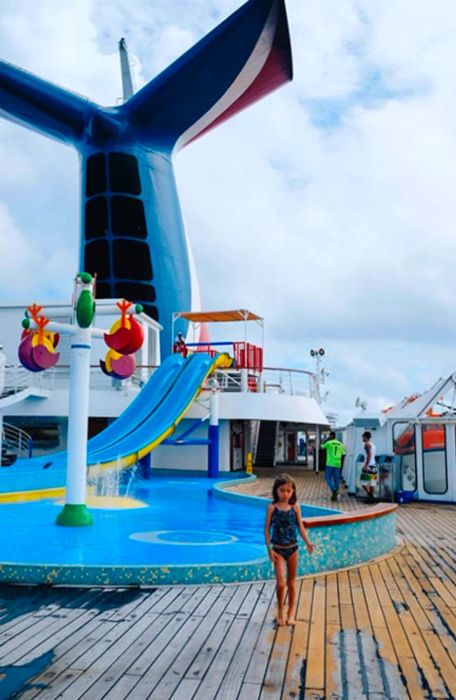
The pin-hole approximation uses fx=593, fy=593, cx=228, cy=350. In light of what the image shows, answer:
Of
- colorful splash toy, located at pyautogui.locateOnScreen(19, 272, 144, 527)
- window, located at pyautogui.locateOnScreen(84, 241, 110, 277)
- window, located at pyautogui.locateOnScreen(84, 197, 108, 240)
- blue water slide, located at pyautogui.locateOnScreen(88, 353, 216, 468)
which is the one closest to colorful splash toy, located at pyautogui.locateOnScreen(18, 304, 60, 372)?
colorful splash toy, located at pyautogui.locateOnScreen(19, 272, 144, 527)

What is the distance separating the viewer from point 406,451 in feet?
37.7

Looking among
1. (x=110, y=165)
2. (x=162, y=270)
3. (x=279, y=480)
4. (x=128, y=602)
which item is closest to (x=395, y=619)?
(x=279, y=480)

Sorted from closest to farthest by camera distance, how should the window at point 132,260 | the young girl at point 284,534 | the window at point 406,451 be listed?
the young girl at point 284,534
the window at point 406,451
the window at point 132,260

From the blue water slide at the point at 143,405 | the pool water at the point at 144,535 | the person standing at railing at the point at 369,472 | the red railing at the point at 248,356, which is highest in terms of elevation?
the red railing at the point at 248,356

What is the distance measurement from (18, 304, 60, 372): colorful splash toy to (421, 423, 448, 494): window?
697 centimetres

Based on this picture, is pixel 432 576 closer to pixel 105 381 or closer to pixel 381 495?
pixel 381 495

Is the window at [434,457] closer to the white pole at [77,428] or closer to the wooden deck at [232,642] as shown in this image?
the wooden deck at [232,642]

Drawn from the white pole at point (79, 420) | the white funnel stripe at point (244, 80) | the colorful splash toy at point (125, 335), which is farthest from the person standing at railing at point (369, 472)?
the white funnel stripe at point (244, 80)

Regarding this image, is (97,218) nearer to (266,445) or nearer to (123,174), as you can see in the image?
(123,174)

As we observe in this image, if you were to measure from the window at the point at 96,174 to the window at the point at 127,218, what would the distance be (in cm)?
74

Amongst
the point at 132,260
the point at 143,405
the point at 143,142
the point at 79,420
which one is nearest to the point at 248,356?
the point at 143,405

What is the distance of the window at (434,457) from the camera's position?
11.0 metres

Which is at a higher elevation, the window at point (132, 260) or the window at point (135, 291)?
the window at point (132, 260)

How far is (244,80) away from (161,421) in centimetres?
1433
